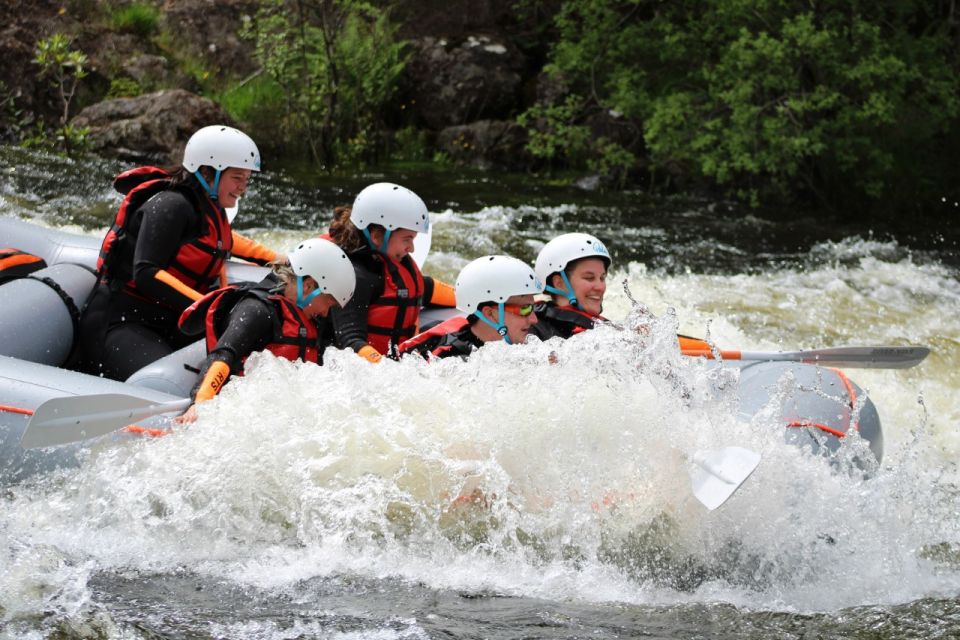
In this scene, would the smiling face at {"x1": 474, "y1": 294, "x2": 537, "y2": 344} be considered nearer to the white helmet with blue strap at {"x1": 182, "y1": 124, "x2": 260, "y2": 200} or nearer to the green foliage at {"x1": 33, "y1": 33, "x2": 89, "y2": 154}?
the white helmet with blue strap at {"x1": 182, "y1": 124, "x2": 260, "y2": 200}

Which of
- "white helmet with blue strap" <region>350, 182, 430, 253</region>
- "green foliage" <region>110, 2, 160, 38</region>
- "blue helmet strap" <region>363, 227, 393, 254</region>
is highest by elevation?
"green foliage" <region>110, 2, 160, 38</region>

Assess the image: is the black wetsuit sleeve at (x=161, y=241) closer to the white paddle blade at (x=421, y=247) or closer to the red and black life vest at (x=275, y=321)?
the red and black life vest at (x=275, y=321)

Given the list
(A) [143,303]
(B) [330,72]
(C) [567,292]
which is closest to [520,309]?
(C) [567,292]

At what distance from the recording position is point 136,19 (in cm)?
1301

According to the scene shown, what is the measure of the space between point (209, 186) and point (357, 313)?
0.91 meters

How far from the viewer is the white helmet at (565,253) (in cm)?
443

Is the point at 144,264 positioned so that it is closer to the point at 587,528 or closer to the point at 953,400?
the point at 587,528

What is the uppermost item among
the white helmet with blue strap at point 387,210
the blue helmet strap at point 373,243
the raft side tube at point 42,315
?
the white helmet with blue strap at point 387,210

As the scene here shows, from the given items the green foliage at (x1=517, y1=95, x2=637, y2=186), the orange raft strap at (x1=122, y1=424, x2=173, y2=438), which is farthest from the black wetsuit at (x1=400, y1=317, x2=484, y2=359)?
the green foliage at (x1=517, y1=95, x2=637, y2=186)

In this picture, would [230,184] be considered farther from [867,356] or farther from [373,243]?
[867,356]

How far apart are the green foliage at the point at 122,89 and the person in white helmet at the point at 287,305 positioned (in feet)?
27.8

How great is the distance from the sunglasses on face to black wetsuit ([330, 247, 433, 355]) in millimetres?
663

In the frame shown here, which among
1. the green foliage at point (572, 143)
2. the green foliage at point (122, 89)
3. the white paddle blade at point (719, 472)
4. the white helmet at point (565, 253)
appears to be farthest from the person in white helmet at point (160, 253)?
the green foliage at point (122, 89)

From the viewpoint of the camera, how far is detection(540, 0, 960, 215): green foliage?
401 inches
